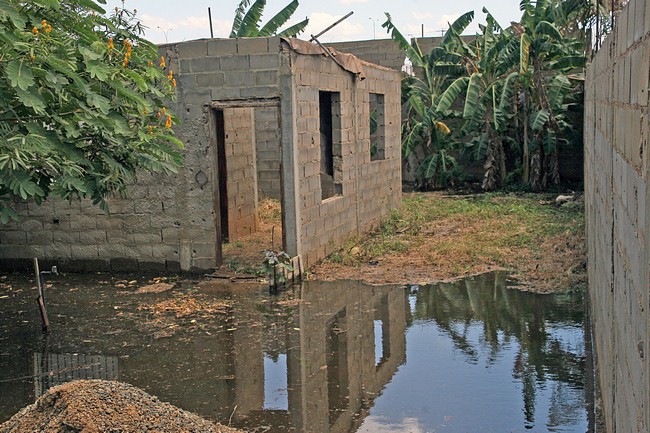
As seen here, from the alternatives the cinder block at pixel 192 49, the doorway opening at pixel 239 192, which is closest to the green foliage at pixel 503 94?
the doorway opening at pixel 239 192

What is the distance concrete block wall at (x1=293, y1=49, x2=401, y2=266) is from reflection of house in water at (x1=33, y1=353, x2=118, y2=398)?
4.13m

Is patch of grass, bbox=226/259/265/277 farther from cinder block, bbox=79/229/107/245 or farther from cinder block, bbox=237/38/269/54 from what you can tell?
cinder block, bbox=237/38/269/54

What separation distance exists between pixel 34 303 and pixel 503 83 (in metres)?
13.1

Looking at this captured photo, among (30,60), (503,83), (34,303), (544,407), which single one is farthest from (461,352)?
(503,83)

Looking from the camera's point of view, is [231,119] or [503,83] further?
[503,83]

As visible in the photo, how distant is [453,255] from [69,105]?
703 cm

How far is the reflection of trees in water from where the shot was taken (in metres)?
6.75

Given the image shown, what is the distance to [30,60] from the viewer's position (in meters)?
6.45

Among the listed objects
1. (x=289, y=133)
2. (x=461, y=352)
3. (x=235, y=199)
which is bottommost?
(x=461, y=352)

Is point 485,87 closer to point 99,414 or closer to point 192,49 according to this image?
point 192,49

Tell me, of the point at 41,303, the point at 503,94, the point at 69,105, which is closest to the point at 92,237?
the point at 41,303

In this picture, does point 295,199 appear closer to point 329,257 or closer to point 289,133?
point 289,133

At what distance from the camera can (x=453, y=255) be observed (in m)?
12.4

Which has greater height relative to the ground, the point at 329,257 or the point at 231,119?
the point at 231,119
